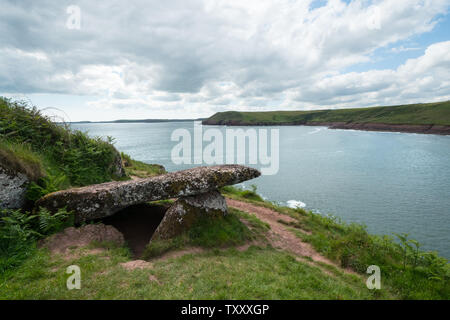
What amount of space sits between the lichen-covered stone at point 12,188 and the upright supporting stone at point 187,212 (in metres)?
5.01

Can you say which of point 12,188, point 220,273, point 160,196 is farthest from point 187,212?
point 12,188

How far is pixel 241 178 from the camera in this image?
10266 mm

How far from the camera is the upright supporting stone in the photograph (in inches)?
360

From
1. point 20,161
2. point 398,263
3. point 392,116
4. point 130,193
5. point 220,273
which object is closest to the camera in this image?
point 220,273

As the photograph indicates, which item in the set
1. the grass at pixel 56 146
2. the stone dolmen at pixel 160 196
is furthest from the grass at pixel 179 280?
the grass at pixel 56 146

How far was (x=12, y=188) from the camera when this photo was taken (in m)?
8.05

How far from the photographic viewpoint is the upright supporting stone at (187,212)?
30.0 feet

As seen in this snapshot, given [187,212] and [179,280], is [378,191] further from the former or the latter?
[179,280]

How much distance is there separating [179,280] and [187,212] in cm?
358

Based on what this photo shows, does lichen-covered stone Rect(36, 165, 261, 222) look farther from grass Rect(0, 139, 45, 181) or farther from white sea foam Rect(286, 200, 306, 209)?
white sea foam Rect(286, 200, 306, 209)

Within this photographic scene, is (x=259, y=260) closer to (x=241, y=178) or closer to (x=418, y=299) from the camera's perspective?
(x=241, y=178)
